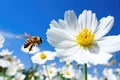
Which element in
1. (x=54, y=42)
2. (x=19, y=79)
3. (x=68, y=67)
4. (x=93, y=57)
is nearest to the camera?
(x=54, y=42)

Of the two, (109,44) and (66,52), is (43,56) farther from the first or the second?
(66,52)

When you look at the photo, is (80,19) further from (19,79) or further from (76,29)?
(19,79)

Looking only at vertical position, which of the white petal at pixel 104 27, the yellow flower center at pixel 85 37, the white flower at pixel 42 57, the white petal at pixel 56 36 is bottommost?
the white petal at pixel 56 36

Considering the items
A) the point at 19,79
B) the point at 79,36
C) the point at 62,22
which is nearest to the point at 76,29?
the point at 79,36

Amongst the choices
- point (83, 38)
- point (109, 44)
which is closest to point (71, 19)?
point (83, 38)

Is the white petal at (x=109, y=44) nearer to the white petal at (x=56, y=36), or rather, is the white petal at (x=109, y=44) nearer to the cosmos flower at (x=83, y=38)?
the cosmos flower at (x=83, y=38)

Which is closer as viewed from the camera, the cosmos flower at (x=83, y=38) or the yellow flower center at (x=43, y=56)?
the cosmos flower at (x=83, y=38)

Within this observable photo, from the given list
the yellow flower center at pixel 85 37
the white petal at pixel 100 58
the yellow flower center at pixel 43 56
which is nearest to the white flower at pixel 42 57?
the yellow flower center at pixel 43 56
